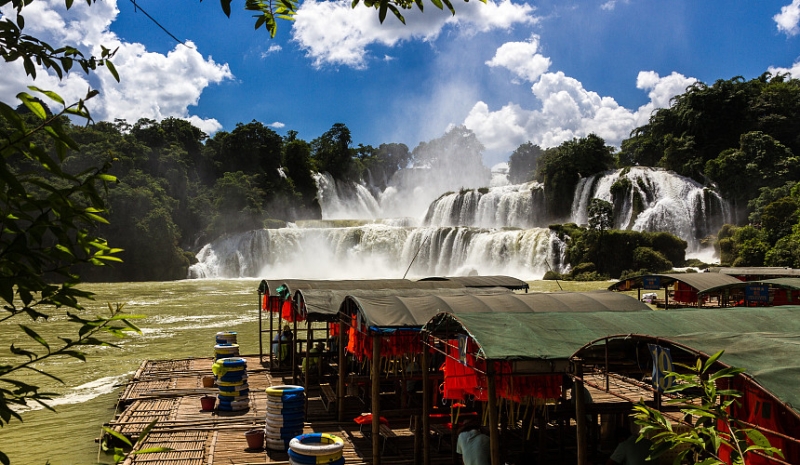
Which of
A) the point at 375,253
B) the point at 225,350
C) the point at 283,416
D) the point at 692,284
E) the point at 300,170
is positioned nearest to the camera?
the point at 283,416

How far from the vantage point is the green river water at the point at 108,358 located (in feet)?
→ 35.9

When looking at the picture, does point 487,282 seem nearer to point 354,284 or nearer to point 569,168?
point 354,284

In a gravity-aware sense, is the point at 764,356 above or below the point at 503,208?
below

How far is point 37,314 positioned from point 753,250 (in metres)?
41.5

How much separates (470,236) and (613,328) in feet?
130

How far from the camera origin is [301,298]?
12078 mm

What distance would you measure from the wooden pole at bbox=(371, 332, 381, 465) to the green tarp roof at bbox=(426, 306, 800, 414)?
1201 mm

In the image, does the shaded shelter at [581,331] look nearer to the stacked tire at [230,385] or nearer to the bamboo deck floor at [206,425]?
the bamboo deck floor at [206,425]

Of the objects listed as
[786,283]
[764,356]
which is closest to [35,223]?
[764,356]

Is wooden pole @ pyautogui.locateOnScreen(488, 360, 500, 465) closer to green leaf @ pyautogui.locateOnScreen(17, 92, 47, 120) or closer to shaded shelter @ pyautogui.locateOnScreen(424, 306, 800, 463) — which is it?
shaded shelter @ pyautogui.locateOnScreen(424, 306, 800, 463)

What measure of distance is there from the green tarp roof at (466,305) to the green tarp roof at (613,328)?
127cm

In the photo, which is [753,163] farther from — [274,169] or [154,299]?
[274,169]

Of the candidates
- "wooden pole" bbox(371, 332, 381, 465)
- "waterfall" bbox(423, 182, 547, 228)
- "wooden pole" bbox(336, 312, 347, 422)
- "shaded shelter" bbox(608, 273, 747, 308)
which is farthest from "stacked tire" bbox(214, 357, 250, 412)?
"waterfall" bbox(423, 182, 547, 228)

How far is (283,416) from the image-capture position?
9.13 m
